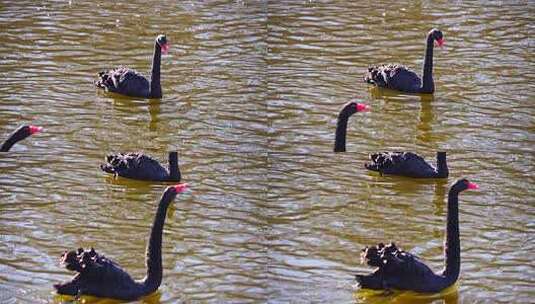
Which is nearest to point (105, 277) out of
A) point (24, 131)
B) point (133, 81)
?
point (24, 131)

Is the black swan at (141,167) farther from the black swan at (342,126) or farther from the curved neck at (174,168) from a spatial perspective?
the black swan at (342,126)

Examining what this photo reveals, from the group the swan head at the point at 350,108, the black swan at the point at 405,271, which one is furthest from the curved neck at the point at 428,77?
the black swan at the point at 405,271

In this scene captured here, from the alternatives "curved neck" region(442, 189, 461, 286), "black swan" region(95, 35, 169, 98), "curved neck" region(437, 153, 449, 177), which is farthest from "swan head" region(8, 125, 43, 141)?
"curved neck" region(442, 189, 461, 286)

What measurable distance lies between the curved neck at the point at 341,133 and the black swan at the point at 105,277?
2.45 meters

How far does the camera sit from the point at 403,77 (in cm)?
1082

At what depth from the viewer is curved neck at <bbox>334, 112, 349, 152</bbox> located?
358 inches

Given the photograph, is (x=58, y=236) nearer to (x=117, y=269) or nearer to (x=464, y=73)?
(x=117, y=269)

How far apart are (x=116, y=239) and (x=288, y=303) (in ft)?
4.35

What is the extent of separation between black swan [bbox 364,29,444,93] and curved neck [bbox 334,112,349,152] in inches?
61.7

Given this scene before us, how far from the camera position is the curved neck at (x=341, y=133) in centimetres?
909

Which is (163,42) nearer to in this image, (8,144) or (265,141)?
(265,141)

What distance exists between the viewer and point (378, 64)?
1154 centimetres

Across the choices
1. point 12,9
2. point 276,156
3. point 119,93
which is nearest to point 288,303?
point 276,156

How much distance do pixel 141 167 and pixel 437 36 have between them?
347 centimetres
